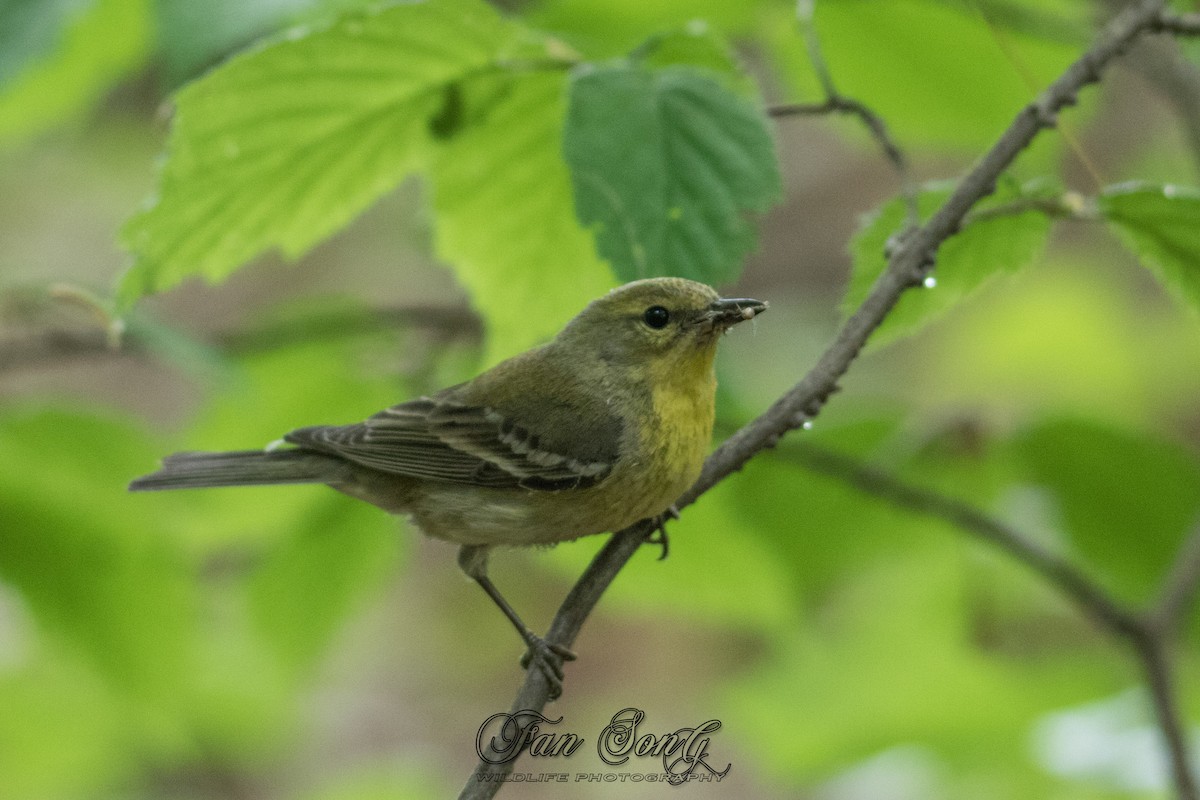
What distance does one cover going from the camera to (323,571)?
2984mm

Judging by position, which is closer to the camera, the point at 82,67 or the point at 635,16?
the point at 82,67

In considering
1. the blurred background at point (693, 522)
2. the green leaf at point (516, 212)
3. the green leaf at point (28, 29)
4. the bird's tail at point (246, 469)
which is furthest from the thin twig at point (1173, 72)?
the green leaf at point (28, 29)

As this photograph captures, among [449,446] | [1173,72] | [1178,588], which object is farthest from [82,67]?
[1178,588]

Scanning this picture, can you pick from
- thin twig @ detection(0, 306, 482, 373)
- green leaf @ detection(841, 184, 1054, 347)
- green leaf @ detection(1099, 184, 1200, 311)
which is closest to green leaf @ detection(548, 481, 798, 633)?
thin twig @ detection(0, 306, 482, 373)

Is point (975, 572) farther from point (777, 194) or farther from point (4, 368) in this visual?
point (4, 368)

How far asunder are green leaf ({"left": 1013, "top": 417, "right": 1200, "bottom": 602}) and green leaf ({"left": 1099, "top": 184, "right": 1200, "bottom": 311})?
0.90m

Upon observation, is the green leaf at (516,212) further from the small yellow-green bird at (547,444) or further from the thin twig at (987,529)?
the thin twig at (987,529)

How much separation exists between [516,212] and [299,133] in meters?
0.42

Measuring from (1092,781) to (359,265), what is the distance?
795 centimetres

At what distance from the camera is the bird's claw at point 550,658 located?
5.71 ft

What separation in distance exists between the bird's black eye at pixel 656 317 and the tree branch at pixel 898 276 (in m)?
0.38

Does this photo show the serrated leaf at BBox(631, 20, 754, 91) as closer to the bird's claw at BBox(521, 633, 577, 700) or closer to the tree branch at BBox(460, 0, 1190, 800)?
the tree branch at BBox(460, 0, 1190, 800)

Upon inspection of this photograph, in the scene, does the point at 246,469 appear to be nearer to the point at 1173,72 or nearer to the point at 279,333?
the point at 279,333

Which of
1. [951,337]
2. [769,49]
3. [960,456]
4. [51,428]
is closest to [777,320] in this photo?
[951,337]
